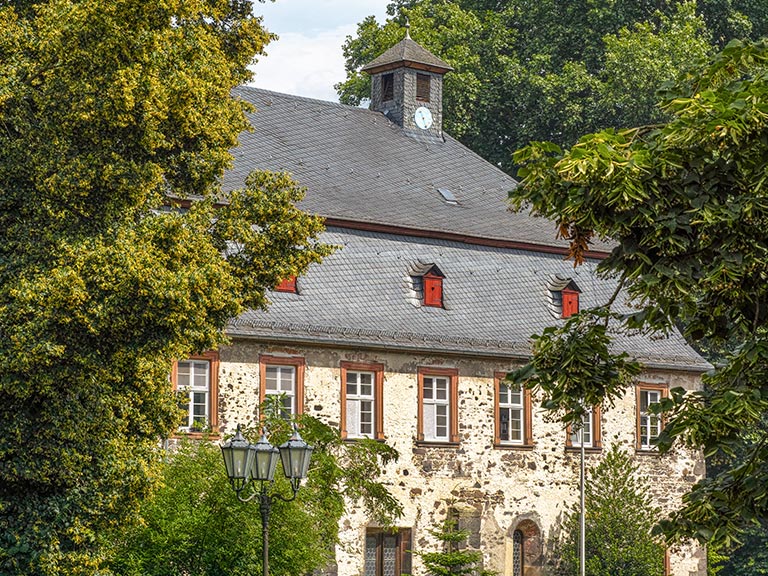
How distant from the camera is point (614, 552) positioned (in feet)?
111

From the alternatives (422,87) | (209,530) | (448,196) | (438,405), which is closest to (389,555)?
(438,405)

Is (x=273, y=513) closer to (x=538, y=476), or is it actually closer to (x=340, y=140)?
(x=538, y=476)

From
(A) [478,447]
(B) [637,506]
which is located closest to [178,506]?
(A) [478,447]

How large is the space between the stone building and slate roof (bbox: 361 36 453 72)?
205 cm

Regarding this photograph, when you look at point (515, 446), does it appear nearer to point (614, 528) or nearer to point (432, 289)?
point (614, 528)

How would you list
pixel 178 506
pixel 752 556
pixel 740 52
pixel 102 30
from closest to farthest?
1. pixel 740 52
2. pixel 102 30
3. pixel 178 506
4. pixel 752 556

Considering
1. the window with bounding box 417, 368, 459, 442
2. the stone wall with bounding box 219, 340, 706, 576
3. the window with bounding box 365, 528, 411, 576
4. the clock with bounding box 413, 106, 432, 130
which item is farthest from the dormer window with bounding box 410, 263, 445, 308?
the clock with bounding box 413, 106, 432, 130

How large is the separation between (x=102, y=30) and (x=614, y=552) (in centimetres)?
1862

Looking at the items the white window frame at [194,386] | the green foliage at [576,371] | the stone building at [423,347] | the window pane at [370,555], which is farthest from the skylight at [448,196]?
the green foliage at [576,371]

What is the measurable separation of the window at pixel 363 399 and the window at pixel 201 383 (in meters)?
2.73

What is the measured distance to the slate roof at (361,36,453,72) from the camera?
39562 millimetres

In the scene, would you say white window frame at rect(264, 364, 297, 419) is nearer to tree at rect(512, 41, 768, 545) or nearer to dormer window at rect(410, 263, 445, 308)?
dormer window at rect(410, 263, 445, 308)

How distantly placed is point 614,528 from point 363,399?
580 cm

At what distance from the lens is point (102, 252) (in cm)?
1836
